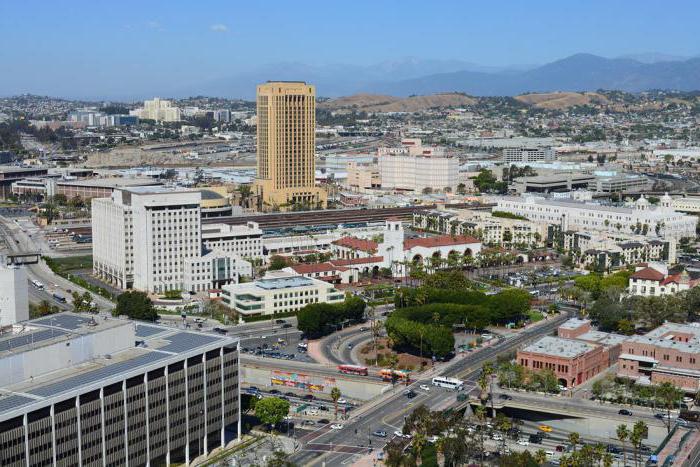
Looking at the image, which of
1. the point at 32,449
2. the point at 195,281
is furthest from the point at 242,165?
the point at 32,449

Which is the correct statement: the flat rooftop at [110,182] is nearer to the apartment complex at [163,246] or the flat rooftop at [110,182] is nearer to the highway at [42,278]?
the highway at [42,278]

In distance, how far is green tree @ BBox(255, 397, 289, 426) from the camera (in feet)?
119

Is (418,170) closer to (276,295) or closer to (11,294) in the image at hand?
(276,295)

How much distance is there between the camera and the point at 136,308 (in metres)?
51.1

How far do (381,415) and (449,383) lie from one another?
14.6ft

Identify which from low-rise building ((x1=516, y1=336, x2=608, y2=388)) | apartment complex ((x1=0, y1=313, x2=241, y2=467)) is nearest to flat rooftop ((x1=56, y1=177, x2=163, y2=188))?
low-rise building ((x1=516, y1=336, x2=608, y2=388))

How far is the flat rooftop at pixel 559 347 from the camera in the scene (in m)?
42.2

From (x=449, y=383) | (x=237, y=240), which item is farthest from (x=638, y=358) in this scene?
(x=237, y=240)

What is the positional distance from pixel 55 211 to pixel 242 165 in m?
46.8

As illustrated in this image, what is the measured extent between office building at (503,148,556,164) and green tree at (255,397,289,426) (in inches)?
3974

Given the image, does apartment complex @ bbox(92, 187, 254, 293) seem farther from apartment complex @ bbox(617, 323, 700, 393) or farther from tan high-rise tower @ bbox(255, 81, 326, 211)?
tan high-rise tower @ bbox(255, 81, 326, 211)

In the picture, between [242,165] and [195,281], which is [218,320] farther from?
[242,165]

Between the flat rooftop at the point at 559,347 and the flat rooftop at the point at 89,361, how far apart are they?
14793 millimetres

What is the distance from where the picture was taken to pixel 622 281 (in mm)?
58375
